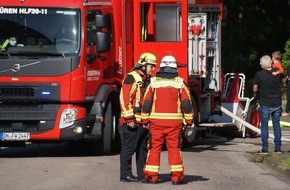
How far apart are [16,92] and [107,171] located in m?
2.74

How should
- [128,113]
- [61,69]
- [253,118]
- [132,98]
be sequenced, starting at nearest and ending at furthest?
[128,113]
[132,98]
[61,69]
[253,118]

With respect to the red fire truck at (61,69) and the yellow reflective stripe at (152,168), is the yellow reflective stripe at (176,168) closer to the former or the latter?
the yellow reflective stripe at (152,168)

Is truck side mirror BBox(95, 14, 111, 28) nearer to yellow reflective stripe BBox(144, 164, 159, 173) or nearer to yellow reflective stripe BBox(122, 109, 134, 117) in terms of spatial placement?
yellow reflective stripe BBox(122, 109, 134, 117)

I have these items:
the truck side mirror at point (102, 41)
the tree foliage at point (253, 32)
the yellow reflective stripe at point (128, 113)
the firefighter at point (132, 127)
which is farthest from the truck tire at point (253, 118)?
the tree foliage at point (253, 32)

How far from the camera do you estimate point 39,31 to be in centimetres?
1574

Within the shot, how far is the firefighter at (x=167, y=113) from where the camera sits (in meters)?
12.0

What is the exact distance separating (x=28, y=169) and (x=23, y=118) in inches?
64.7

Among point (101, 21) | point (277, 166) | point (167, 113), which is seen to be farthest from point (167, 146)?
point (101, 21)

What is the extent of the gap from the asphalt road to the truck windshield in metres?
2.00

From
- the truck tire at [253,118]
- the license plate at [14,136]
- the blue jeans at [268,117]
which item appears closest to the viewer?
the license plate at [14,136]

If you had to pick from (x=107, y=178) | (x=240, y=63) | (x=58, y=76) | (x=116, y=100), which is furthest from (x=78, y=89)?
(x=240, y=63)

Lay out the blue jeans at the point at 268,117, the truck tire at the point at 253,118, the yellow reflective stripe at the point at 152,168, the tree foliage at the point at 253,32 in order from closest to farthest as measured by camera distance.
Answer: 1. the yellow reflective stripe at the point at 152,168
2. the blue jeans at the point at 268,117
3. the truck tire at the point at 253,118
4. the tree foliage at the point at 253,32

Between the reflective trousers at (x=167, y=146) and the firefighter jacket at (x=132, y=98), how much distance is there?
1.43 ft

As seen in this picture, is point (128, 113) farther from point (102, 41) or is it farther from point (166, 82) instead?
point (102, 41)
